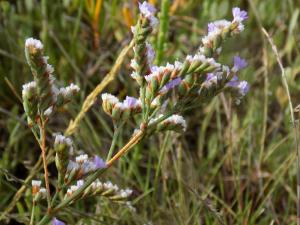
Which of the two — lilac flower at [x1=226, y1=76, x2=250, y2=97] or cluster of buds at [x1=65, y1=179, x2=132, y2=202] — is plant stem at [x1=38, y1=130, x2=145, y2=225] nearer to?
cluster of buds at [x1=65, y1=179, x2=132, y2=202]

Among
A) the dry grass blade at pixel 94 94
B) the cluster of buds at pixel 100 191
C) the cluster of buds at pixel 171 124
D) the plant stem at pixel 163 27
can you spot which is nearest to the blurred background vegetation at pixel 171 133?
the plant stem at pixel 163 27

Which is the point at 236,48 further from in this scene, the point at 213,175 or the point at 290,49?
the point at 213,175

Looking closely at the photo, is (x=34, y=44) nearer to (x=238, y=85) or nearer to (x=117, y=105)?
(x=117, y=105)

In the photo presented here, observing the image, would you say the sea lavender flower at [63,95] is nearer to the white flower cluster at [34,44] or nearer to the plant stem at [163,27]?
the white flower cluster at [34,44]

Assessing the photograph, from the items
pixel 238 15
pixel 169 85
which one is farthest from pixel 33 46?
pixel 238 15

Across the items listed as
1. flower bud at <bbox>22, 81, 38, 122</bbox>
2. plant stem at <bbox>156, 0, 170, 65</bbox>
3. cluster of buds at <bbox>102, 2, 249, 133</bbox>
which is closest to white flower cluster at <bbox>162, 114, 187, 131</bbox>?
cluster of buds at <bbox>102, 2, 249, 133</bbox>

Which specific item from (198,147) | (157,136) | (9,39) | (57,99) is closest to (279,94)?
(198,147)

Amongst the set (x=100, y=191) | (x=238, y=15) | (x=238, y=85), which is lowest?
(x=100, y=191)
